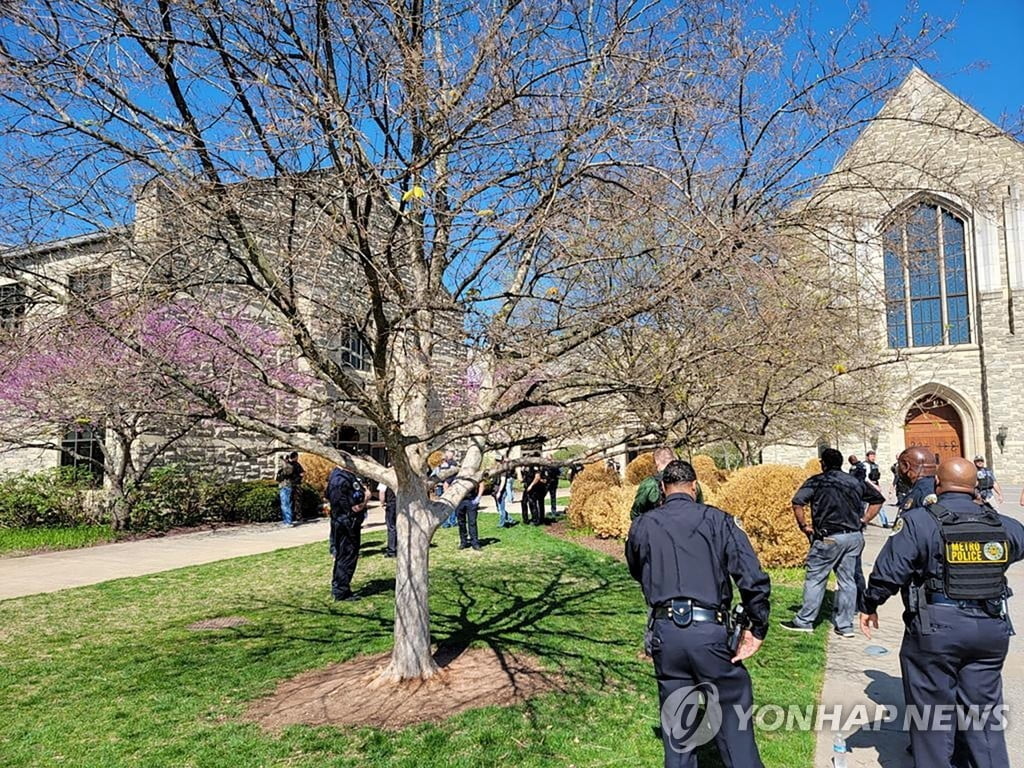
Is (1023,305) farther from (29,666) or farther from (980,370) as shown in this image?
(29,666)

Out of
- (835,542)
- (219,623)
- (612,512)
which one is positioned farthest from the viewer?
(612,512)

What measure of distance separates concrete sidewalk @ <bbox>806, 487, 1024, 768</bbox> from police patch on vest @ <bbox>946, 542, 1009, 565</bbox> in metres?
1.26

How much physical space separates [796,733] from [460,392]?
10.1 ft

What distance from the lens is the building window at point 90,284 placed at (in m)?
4.36

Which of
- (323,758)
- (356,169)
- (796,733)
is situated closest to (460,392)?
(356,169)

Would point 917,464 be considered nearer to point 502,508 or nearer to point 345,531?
point 345,531

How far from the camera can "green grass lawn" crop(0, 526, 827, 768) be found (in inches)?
163

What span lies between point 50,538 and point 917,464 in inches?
580

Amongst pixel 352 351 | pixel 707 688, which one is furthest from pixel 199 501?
pixel 707 688

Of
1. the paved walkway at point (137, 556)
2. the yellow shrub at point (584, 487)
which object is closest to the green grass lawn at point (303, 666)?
the paved walkway at point (137, 556)

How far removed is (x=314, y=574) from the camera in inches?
403

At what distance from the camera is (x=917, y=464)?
232 inches

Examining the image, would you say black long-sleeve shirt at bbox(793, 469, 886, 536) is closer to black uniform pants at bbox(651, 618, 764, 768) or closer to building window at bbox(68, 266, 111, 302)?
black uniform pants at bbox(651, 618, 764, 768)

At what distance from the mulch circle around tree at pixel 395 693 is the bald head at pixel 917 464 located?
3.41 m
